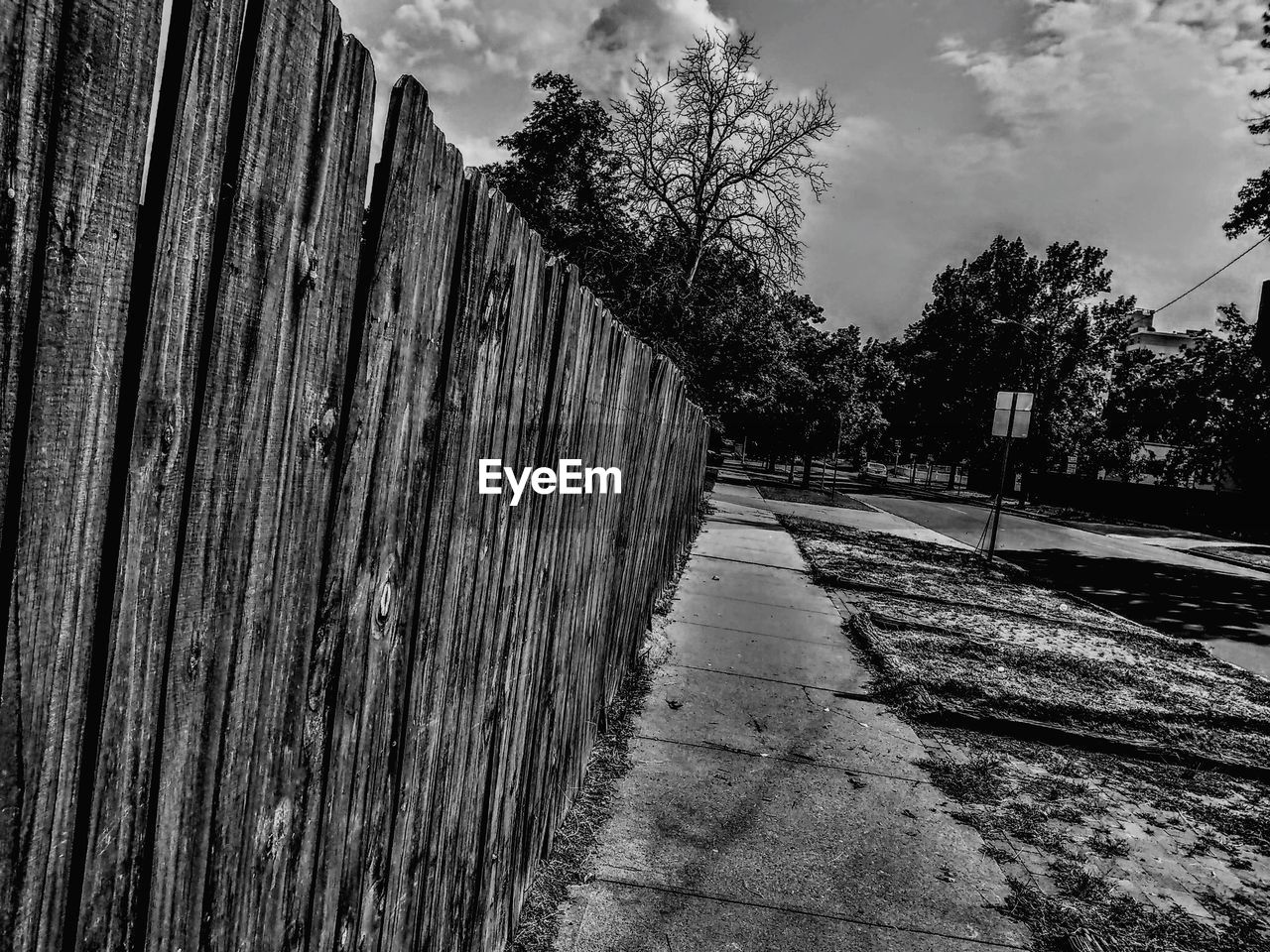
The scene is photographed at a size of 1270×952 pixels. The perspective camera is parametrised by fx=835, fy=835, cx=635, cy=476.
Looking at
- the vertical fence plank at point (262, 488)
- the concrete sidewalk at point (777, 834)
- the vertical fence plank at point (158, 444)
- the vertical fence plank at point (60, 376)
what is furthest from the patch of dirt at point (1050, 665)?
the vertical fence plank at point (60, 376)

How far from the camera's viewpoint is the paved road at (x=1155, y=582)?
1080 centimetres

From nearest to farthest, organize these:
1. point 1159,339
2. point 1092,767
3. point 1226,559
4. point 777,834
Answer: point 777,834 → point 1092,767 → point 1226,559 → point 1159,339

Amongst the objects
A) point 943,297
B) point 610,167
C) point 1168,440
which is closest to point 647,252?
point 610,167

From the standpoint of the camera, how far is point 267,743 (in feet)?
3.66

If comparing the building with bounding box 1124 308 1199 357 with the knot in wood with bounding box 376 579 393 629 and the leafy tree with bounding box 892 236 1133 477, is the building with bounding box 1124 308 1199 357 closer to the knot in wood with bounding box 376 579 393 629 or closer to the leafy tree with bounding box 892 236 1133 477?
the leafy tree with bounding box 892 236 1133 477

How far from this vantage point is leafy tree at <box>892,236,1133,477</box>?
43.1 metres

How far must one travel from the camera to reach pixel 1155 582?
15.3 metres

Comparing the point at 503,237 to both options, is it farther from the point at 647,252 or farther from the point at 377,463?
the point at 647,252

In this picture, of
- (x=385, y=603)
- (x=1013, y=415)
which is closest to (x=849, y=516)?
(x=1013, y=415)

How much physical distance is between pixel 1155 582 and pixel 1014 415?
159 inches

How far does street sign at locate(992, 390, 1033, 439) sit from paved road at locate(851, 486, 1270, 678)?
261cm

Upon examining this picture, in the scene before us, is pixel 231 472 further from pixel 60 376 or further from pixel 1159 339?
pixel 1159 339

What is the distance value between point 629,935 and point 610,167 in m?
14.8

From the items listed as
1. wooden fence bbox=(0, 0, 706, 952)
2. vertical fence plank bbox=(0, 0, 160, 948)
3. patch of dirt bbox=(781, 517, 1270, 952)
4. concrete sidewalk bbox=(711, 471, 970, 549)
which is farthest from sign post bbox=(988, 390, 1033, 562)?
vertical fence plank bbox=(0, 0, 160, 948)
